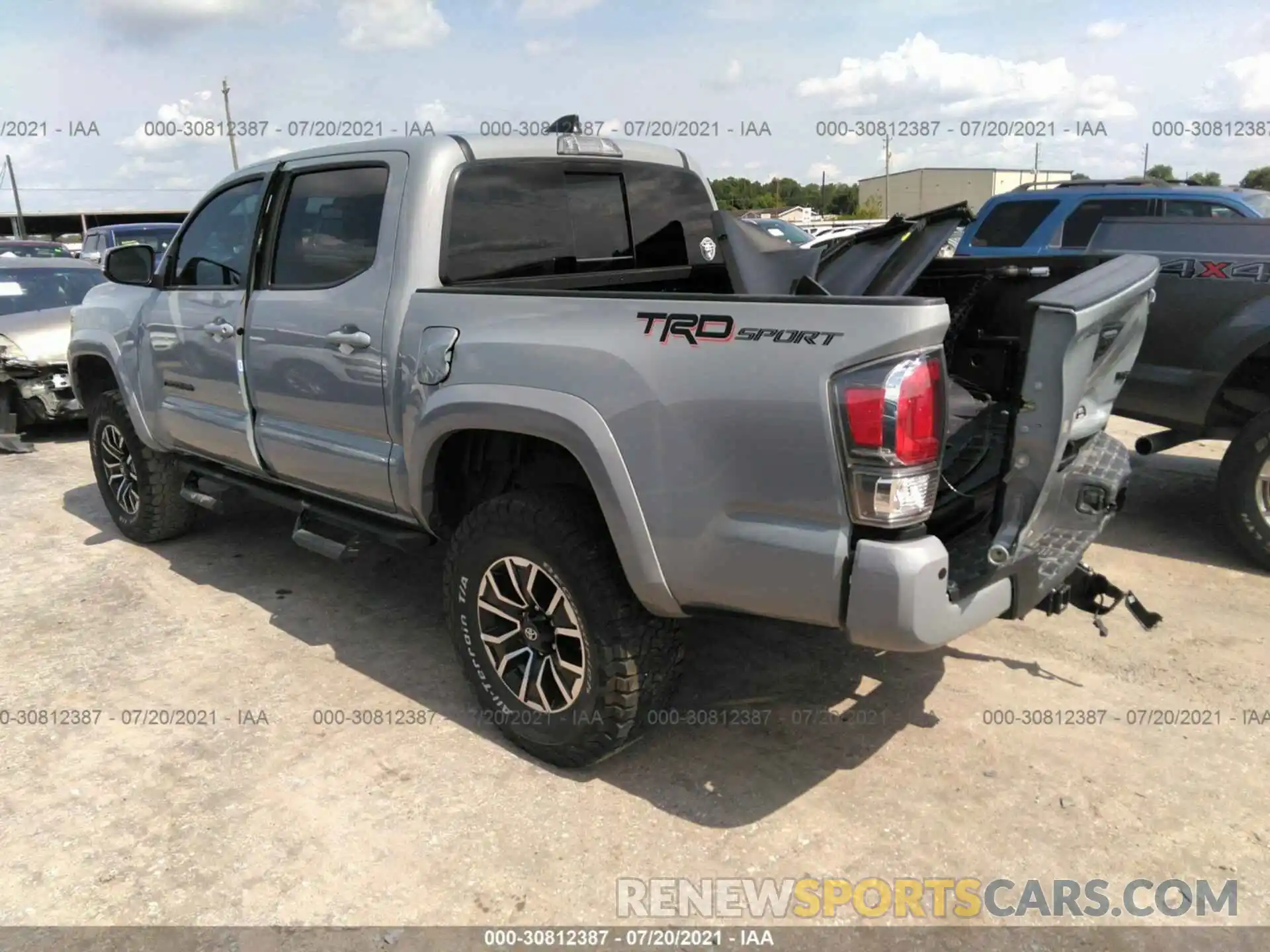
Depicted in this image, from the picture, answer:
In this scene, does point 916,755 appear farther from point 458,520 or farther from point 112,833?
point 112,833

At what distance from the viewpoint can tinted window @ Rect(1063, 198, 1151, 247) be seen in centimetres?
794

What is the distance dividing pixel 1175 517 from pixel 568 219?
4.20 metres

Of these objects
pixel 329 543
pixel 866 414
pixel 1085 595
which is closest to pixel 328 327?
pixel 329 543

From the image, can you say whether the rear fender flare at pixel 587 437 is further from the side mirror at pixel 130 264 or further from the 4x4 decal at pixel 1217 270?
the 4x4 decal at pixel 1217 270

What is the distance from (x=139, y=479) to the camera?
533 centimetres

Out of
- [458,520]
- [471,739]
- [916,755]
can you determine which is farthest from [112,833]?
[916,755]

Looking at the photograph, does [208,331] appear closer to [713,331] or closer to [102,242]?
[713,331]

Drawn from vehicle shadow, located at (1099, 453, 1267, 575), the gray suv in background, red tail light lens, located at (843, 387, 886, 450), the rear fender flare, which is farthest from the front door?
the gray suv in background

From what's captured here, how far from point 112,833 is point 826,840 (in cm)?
225

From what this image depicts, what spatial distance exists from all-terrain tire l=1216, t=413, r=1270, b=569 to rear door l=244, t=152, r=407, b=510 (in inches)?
Result: 165

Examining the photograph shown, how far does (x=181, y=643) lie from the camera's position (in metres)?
4.29

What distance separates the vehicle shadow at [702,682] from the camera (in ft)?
10.4

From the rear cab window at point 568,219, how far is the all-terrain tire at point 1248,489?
295 cm

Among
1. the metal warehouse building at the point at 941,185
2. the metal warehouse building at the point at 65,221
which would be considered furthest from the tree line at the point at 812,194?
the metal warehouse building at the point at 65,221
